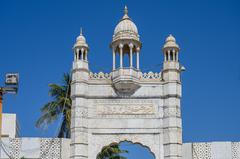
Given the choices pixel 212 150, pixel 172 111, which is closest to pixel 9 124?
pixel 172 111

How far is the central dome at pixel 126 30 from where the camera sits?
24578mm

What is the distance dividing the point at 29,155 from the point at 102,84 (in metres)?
4.09

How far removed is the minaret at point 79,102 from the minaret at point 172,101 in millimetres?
3195

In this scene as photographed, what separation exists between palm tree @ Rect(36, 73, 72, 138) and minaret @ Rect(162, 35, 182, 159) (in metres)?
5.52

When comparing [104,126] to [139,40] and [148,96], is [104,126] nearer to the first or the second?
[148,96]

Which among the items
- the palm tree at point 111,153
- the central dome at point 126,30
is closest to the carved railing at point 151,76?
the central dome at point 126,30

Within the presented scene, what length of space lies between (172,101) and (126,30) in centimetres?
364

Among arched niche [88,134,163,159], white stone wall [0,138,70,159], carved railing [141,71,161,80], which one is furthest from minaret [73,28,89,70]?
white stone wall [0,138,70,159]

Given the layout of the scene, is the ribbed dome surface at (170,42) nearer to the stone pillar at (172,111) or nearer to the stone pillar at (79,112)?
the stone pillar at (172,111)

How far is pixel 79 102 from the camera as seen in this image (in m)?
23.5

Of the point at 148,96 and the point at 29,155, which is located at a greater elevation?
the point at 148,96

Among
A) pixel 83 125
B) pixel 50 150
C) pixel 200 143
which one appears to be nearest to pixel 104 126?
pixel 83 125

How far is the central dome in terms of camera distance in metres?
24.6

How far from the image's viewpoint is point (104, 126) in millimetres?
23438
